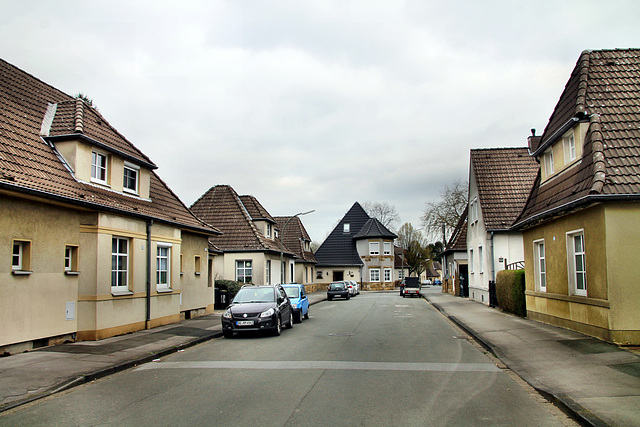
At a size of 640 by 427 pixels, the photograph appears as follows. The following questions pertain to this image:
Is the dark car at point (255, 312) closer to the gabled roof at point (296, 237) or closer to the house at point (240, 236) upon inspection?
the house at point (240, 236)

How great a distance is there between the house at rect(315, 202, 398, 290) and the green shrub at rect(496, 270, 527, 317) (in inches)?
1751

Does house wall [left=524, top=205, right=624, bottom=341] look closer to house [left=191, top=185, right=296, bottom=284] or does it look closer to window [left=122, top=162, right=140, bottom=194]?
window [left=122, top=162, right=140, bottom=194]

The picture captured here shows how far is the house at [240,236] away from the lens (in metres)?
35.0

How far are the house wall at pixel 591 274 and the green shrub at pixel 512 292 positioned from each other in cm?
346

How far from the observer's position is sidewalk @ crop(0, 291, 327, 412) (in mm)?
8477

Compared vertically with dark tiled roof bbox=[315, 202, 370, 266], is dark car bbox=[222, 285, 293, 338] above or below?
below

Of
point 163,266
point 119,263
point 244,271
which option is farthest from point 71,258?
point 244,271

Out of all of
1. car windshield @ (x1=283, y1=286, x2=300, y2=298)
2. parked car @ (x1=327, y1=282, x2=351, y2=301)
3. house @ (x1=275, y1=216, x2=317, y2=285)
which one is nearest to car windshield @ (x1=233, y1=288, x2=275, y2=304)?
car windshield @ (x1=283, y1=286, x2=300, y2=298)

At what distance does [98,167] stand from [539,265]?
581 inches

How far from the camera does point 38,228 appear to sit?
12.4 m

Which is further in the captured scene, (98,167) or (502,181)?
(502,181)

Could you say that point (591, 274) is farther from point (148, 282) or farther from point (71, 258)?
point (71, 258)

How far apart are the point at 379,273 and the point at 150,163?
171ft

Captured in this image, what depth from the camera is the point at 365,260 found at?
224 feet
